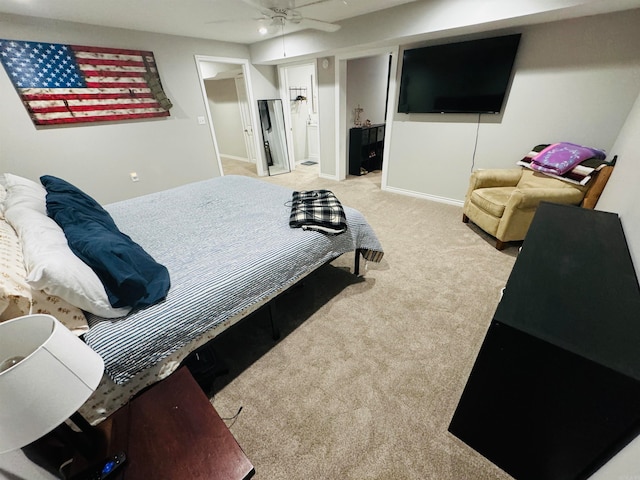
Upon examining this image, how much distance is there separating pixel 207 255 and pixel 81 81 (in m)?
3.27

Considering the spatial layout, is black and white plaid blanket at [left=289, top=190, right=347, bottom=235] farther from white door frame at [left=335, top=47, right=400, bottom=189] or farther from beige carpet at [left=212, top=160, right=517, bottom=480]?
white door frame at [left=335, top=47, right=400, bottom=189]

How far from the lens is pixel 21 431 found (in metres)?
0.53

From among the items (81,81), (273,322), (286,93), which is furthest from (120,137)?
(273,322)

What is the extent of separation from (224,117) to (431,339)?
22.6 ft

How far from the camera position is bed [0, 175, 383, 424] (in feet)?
3.30

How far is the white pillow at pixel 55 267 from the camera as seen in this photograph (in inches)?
35.1

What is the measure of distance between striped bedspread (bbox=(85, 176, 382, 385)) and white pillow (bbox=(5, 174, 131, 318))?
4.4 inches

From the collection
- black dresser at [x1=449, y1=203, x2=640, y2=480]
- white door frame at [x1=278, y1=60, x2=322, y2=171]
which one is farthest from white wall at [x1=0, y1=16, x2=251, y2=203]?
black dresser at [x1=449, y1=203, x2=640, y2=480]

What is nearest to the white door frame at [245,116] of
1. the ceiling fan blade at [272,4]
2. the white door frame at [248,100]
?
the white door frame at [248,100]

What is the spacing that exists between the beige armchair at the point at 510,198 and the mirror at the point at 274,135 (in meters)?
3.78

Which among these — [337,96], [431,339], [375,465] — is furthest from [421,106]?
[375,465]

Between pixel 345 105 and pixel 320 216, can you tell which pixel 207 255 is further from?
pixel 345 105

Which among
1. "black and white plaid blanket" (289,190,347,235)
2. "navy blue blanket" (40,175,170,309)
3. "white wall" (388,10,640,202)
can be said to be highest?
"white wall" (388,10,640,202)

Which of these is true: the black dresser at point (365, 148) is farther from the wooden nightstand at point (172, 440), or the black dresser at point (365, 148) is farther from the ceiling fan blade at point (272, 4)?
the wooden nightstand at point (172, 440)
